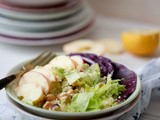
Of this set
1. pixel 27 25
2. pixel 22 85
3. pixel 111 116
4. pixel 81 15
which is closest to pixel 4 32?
pixel 27 25

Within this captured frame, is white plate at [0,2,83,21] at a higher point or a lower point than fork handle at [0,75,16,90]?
higher

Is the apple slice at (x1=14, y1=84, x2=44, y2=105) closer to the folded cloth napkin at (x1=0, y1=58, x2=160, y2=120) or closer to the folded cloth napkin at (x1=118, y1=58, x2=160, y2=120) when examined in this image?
the folded cloth napkin at (x1=0, y1=58, x2=160, y2=120)

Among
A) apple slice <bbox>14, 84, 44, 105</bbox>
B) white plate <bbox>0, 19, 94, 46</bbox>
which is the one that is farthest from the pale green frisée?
white plate <bbox>0, 19, 94, 46</bbox>

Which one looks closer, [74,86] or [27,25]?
[74,86]

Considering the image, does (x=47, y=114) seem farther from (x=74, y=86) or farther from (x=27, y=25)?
(x=27, y=25)

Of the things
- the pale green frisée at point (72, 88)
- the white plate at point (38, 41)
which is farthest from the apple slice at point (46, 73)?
the white plate at point (38, 41)
